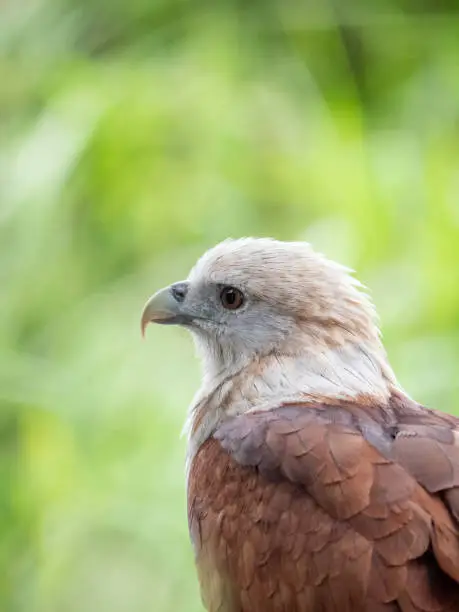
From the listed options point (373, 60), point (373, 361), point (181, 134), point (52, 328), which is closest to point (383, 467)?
point (373, 361)

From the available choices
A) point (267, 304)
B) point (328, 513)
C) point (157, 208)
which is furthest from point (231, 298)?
point (157, 208)

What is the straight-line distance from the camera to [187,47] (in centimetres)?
348

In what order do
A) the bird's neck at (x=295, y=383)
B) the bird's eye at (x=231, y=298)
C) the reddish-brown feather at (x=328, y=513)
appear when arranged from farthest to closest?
the bird's eye at (x=231, y=298) < the bird's neck at (x=295, y=383) < the reddish-brown feather at (x=328, y=513)

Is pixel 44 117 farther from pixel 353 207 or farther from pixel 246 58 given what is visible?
pixel 353 207

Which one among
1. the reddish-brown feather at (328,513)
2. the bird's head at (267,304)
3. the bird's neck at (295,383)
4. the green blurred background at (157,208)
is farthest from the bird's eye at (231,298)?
the green blurred background at (157,208)

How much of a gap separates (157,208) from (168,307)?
1.21 m

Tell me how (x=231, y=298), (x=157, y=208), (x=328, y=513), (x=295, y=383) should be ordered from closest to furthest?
1. (x=328, y=513)
2. (x=295, y=383)
3. (x=231, y=298)
4. (x=157, y=208)

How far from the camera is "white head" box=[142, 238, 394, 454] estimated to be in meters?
1.91

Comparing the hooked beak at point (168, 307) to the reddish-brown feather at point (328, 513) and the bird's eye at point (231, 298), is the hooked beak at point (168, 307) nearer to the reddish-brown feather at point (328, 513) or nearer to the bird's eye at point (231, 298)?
the bird's eye at point (231, 298)

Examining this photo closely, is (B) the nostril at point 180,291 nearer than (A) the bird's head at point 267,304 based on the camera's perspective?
No

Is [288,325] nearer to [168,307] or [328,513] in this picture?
[168,307]

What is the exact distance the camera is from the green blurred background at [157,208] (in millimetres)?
2818

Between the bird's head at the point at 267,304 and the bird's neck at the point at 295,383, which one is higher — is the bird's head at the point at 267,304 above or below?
above

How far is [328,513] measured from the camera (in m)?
1.59
